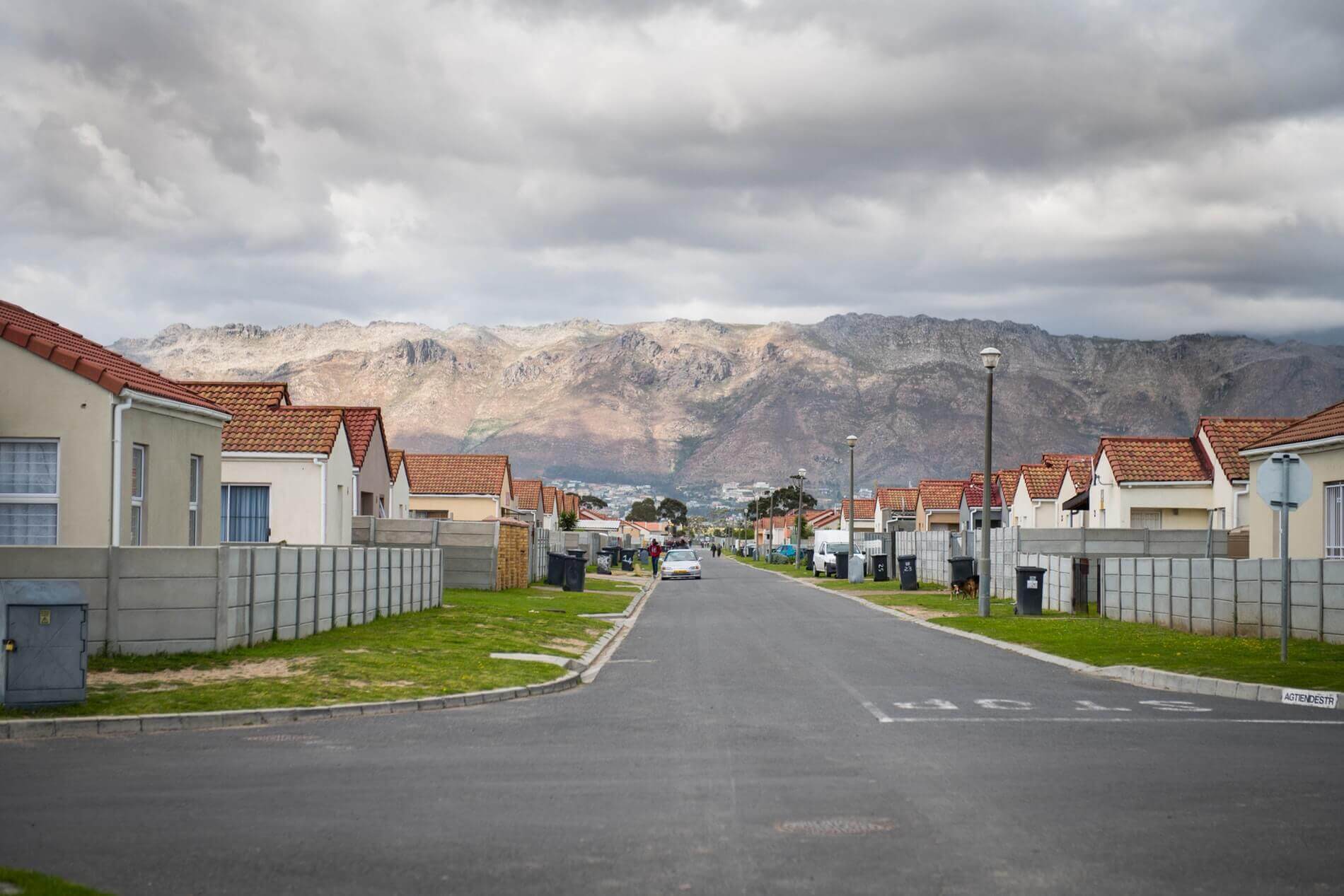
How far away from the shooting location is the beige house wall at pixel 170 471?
20.8 metres

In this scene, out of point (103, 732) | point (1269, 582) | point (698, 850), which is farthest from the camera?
point (1269, 582)

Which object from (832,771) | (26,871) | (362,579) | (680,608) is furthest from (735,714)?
(680,608)

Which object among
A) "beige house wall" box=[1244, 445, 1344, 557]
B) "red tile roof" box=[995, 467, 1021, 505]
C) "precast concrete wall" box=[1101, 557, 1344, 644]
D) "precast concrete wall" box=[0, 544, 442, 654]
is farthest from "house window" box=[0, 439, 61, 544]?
"red tile roof" box=[995, 467, 1021, 505]

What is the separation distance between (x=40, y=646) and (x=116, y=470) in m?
7.50

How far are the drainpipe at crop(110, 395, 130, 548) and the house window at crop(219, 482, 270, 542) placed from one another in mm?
15810

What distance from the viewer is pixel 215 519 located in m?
25.3

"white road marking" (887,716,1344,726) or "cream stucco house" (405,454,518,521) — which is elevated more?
"cream stucco house" (405,454,518,521)

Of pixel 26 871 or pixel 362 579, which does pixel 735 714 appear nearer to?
pixel 26 871

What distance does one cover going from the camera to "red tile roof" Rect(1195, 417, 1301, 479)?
146ft

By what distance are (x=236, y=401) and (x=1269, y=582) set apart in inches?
1105

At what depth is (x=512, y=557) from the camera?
43.1 m

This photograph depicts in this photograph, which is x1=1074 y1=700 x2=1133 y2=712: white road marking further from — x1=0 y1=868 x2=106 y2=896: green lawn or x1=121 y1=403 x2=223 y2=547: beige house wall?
x1=121 y1=403 x2=223 y2=547: beige house wall

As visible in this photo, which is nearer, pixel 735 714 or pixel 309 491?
pixel 735 714

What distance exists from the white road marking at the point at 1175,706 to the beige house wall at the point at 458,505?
2117 inches
